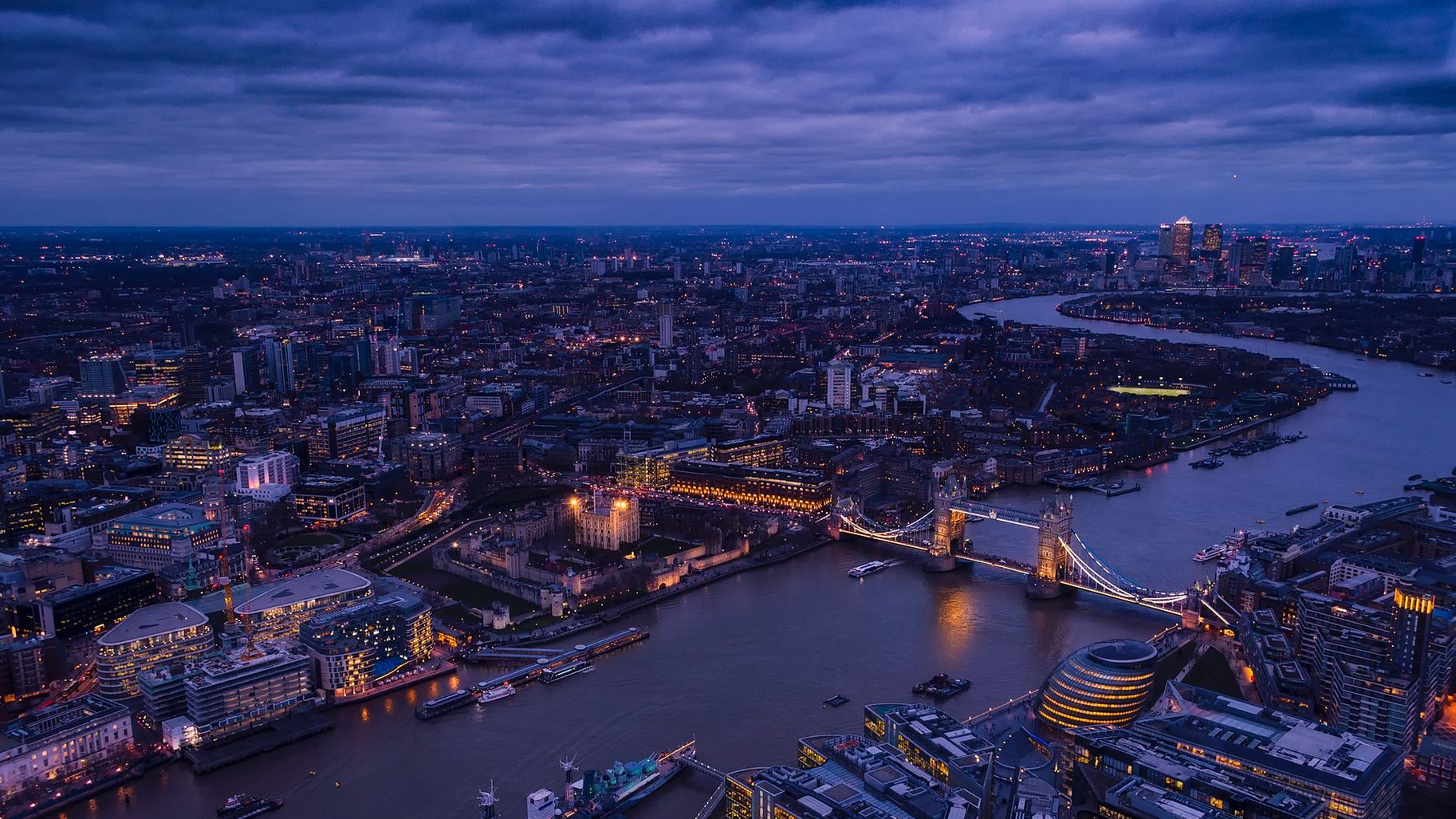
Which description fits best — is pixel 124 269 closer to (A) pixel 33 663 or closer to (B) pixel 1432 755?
(A) pixel 33 663

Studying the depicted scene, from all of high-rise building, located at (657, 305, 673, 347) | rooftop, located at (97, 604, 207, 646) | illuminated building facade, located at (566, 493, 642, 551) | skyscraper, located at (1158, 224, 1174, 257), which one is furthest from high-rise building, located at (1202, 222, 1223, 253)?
rooftop, located at (97, 604, 207, 646)

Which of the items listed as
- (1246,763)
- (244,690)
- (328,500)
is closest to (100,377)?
(328,500)

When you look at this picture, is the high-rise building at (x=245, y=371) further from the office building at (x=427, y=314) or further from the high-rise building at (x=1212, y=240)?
the high-rise building at (x=1212, y=240)

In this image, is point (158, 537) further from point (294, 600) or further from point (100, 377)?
point (100, 377)

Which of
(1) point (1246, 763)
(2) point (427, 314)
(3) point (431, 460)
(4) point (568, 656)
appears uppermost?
(2) point (427, 314)

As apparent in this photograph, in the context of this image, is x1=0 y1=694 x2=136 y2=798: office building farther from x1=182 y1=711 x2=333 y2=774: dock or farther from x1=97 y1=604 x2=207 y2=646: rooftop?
x1=97 y1=604 x2=207 y2=646: rooftop

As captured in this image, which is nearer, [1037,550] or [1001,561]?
[1037,550]
